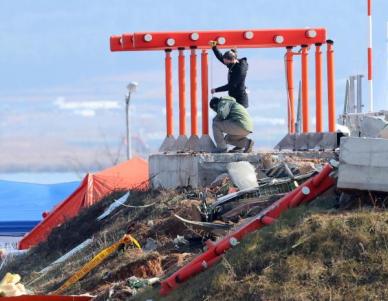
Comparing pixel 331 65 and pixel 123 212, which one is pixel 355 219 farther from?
pixel 331 65

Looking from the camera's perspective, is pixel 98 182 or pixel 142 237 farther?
pixel 98 182

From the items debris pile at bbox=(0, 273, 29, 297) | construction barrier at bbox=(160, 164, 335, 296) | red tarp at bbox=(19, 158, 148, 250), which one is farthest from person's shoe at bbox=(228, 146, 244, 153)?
construction barrier at bbox=(160, 164, 335, 296)

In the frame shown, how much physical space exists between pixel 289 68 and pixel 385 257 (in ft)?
31.9

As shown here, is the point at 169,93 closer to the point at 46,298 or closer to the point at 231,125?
the point at 231,125

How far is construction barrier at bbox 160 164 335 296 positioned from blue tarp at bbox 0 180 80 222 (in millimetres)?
16900

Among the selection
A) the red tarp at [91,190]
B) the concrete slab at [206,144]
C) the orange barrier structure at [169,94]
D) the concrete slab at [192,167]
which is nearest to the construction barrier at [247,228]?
the concrete slab at [192,167]

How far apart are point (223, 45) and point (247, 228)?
791cm

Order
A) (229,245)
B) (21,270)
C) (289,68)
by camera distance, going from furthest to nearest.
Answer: (289,68), (21,270), (229,245)

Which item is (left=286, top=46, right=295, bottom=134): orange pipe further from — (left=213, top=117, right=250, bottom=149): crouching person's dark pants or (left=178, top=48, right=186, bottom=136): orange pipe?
(left=213, top=117, right=250, bottom=149): crouching person's dark pants

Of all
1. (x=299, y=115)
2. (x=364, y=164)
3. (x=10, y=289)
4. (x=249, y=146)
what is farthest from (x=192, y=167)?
(x=364, y=164)

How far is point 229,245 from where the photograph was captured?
1048cm

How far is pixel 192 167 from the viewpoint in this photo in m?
16.2

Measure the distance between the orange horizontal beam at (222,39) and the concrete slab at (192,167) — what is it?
7.04 ft

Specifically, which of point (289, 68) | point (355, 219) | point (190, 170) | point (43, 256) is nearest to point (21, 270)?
point (43, 256)
